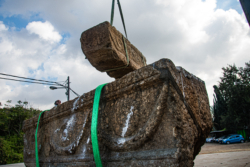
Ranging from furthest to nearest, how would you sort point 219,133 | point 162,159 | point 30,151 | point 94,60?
point 219,133 < point 30,151 < point 94,60 < point 162,159

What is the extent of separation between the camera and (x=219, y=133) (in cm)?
2481

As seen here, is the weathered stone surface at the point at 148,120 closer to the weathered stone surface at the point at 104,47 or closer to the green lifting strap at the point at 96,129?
the green lifting strap at the point at 96,129

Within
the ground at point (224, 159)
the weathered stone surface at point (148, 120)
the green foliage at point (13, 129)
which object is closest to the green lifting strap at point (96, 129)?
the weathered stone surface at point (148, 120)

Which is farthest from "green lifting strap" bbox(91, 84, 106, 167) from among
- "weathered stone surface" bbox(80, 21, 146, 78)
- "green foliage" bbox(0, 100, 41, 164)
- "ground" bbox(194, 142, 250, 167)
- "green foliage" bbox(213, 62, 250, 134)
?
"green foliage" bbox(213, 62, 250, 134)

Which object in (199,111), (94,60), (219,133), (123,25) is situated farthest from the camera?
(219,133)

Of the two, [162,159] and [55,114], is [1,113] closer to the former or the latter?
[55,114]

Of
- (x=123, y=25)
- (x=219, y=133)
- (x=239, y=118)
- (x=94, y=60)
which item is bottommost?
(x=219, y=133)

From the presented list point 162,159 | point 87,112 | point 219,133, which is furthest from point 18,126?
point 219,133

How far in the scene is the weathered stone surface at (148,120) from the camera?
3.36 ft

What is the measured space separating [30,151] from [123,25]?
2185mm

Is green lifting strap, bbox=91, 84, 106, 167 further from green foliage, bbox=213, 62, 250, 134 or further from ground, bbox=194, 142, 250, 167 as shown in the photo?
green foliage, bbox=213, 62, 250, 134

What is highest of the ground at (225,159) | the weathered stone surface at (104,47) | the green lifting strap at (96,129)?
the weathered stone surface at (104,47)

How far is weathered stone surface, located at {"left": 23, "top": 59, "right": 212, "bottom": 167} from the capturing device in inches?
40.3

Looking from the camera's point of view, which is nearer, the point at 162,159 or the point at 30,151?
the point at 162,159
